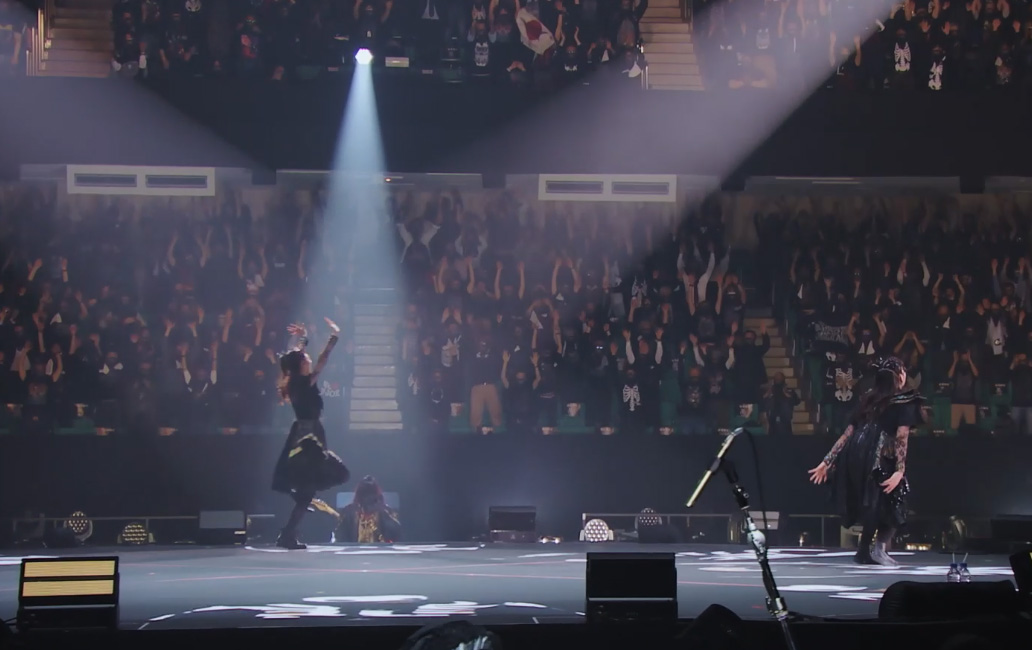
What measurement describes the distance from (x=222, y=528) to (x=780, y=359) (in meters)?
7.13

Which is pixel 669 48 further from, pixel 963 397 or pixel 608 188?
pixel 963 397

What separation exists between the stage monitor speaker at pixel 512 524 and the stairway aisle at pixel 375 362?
2133 mm

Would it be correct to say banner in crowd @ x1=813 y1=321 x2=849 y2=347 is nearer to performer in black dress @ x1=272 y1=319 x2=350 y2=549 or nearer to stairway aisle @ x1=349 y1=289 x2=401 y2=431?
stairway aisle @ x1=349 y1=289 x2=401 y2=431

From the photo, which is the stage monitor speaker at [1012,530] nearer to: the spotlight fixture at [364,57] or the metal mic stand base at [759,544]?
the metal mic stand base at [759,544]

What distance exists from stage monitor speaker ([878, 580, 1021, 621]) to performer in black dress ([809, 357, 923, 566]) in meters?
3.23

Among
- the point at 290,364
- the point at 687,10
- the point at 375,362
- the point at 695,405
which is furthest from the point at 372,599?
the point at 687,10

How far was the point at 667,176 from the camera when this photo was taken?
15664mm

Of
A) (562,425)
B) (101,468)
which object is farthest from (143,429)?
(562,425)

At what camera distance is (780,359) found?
599 inches

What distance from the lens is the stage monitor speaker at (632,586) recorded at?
5.48 meters

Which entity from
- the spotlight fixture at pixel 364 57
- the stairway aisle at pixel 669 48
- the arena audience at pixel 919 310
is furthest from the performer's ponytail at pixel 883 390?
the stairway aisle at pixel 669 48

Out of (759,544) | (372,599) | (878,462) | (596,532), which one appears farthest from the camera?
(596,532)

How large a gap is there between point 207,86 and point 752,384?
6.81 m

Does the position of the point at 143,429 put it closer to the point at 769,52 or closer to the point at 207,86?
the point at 207,86
